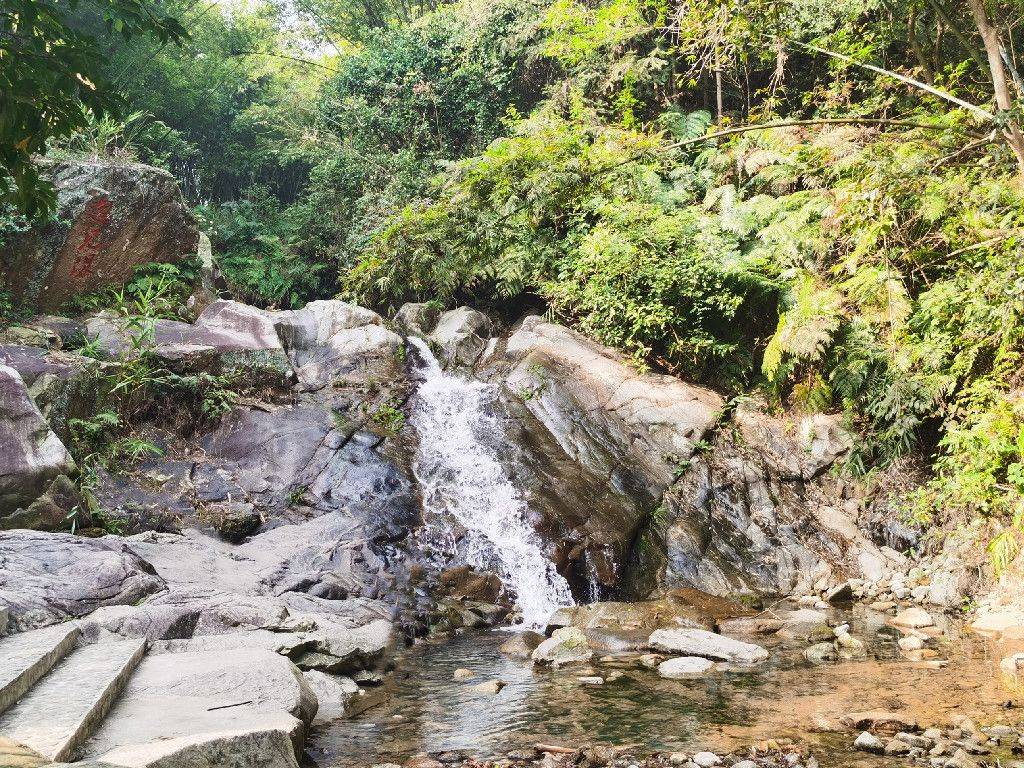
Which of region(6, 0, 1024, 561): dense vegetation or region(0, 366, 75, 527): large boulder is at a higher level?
region(6, 0, 1024, 561): dense vegetation

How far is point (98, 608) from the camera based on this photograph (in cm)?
580

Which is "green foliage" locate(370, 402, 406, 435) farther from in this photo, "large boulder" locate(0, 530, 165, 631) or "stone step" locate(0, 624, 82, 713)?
"stone step" locate(0, 624, 82, 713)

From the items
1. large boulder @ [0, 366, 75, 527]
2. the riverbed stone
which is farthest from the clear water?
large boulder @ [0, 366, 75, 527]

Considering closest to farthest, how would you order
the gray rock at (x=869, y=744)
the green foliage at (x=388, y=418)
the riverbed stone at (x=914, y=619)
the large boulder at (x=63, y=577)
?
the gray rock at (x=869, y=744), the large boulder at (x=63, y=577), the riverbed stone at (x=914, y=619), the green foliage at (x=388, y=418)

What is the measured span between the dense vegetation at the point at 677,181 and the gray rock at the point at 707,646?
2.94 m

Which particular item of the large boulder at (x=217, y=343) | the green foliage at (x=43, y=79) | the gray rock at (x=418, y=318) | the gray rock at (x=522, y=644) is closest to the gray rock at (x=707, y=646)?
the gray rock at (x=522, y=644)

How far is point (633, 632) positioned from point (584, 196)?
8.63 m

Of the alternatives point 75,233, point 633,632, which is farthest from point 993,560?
point 75,233

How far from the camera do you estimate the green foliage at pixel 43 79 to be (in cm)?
279

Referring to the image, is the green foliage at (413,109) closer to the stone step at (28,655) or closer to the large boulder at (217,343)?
the large boulder at (217,343)

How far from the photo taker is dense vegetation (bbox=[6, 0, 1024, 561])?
8234 millimetres

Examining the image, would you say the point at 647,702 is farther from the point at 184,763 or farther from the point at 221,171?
the point at 221,171

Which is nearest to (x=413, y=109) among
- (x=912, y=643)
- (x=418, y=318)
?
(x=418, y=318)

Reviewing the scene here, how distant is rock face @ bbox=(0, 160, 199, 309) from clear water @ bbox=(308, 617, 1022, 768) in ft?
31.1
